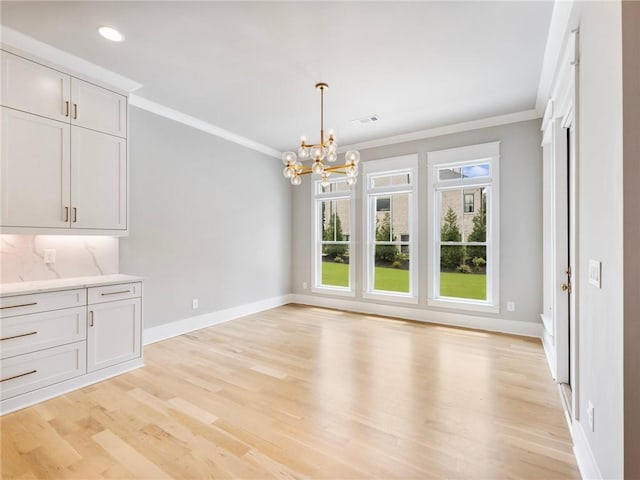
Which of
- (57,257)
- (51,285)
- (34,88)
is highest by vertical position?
(34,88)

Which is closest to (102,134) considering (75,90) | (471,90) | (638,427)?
(75,90)

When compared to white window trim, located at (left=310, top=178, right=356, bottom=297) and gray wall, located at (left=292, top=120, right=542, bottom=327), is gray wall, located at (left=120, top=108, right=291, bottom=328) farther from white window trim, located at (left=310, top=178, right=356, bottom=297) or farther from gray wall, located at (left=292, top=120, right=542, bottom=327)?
gray wall, located at (left=292, top=120, right=542, bottom=327)

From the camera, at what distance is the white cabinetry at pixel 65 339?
249 cm

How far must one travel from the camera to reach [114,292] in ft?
10.3

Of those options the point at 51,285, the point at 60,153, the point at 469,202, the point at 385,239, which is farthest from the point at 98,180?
the point at 469,202

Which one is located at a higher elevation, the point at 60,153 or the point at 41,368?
the point at 60,153

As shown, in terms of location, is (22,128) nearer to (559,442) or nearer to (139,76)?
(139,76)

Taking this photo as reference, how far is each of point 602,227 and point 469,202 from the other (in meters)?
3.45

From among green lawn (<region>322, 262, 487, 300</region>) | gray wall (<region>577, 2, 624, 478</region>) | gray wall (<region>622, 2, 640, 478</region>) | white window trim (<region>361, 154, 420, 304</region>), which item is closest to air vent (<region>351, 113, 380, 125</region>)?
white window trim (<region>361, 154, 420, 304</region>)

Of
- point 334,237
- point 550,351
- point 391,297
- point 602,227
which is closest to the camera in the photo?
point 602,227

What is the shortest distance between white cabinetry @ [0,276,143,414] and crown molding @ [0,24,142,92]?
82.2 inches

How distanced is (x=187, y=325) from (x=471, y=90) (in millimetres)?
4745

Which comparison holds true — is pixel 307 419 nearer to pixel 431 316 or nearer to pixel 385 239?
pixel 431 316

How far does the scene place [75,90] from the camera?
121 inches
